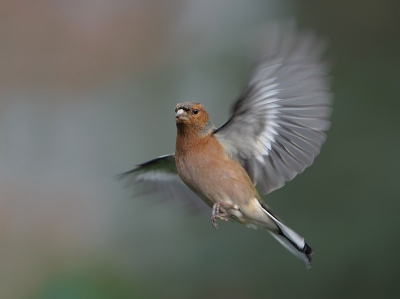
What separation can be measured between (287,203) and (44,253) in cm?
128

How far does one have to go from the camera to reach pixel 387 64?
2.20 metres

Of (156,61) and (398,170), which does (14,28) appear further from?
(398,170)

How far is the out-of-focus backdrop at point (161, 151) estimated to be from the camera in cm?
211

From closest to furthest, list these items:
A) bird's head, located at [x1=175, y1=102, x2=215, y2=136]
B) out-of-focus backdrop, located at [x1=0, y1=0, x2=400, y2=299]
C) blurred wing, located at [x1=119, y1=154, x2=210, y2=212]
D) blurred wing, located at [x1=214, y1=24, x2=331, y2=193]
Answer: blurred wing, located at [x1=214, y1=24, x2=331, y2=193] < bird's head, located at [x1=175, y1=102, x2=215, y2=136] < blurred wing, located at [x1=119, y1=154, x2=210, y2=212] < out-of-focus backdrop, located at [x1=0, y1=0, x2=400, y2=299]

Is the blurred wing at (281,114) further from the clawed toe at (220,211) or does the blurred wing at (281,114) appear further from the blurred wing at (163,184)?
the blurred wing at (163,184)

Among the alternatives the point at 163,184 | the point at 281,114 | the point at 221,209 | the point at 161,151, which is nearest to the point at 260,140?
the point at 281,114

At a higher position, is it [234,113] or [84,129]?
[234,113]

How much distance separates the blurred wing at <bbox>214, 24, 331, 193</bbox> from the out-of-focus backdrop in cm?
92

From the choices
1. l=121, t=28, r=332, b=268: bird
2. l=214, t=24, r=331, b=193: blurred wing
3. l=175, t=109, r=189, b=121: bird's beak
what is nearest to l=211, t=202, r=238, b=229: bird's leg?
l=121, t=28, r=332, b=268: bird

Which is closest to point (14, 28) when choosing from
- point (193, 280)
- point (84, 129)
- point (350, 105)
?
point (84, 129)

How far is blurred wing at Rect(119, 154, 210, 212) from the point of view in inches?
60.4

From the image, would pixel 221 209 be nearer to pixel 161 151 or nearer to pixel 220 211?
A: pixel 220 211

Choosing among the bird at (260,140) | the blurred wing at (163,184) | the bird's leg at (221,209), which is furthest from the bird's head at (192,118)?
the blurred wing at (163,184)

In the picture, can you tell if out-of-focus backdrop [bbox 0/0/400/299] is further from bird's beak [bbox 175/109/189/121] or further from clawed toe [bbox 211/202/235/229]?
bird's beak [bbox 175/109/189/121]
